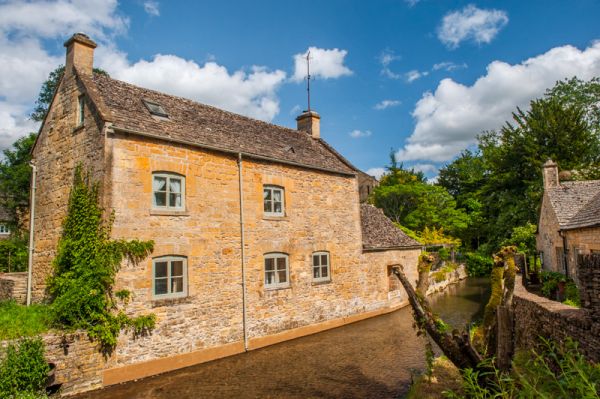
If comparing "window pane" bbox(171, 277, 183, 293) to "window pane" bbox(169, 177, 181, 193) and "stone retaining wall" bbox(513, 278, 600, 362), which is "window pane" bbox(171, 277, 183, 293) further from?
"stone retaining wall" bbox(513, 278, 600, 362)

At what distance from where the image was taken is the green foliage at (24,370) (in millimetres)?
8625

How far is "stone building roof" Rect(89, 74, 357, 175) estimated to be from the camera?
1271cm

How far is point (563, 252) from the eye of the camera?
17.1m

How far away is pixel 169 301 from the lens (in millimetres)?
12023

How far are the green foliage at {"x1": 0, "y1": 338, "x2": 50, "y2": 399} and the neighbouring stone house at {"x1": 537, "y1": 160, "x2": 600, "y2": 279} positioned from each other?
16006 millimetres

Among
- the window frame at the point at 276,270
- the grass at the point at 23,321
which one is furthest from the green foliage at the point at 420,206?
the grass at the point at 23,321

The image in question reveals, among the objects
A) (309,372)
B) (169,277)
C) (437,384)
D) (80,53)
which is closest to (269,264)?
(169,277)

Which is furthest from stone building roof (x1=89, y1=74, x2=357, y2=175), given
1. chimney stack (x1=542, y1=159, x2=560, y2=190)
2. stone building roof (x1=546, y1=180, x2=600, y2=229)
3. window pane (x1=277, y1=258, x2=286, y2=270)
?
chimney stack (x1=542, y1=159, x2=560, y2=190)

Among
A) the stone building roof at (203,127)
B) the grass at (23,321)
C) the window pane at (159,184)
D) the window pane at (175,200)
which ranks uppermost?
the stone building roof at (203,127)

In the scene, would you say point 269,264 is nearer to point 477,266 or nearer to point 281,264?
point 281,264

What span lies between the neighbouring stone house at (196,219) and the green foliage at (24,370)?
732 millimetres

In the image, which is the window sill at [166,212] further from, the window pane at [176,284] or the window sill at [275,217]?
the window sill at [275,217]

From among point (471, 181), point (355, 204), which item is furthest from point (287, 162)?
point (471, 181)

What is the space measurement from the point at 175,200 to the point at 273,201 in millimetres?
4157
